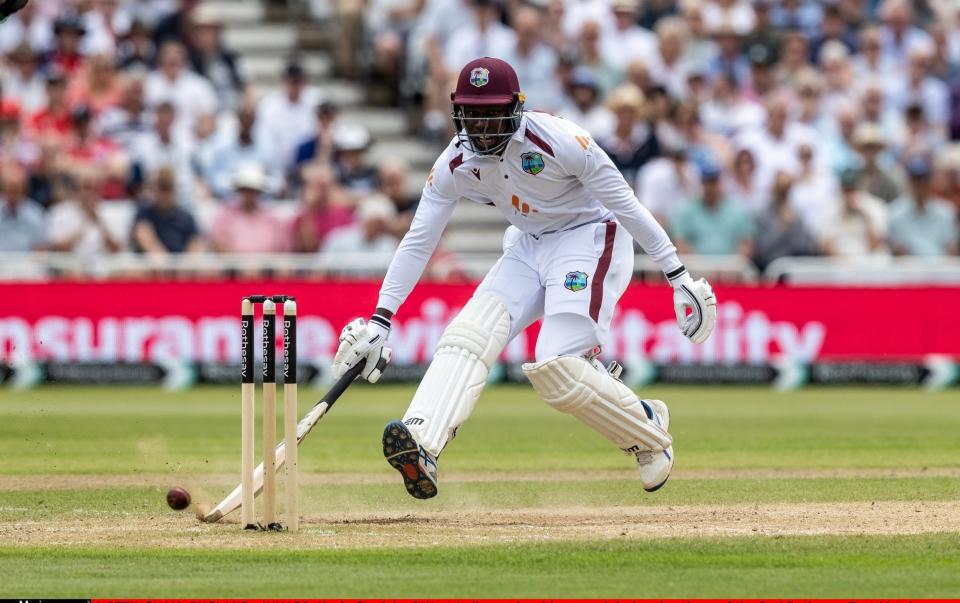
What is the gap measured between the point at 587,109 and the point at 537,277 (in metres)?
10.4

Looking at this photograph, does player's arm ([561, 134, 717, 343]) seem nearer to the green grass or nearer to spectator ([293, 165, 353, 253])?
the green grass

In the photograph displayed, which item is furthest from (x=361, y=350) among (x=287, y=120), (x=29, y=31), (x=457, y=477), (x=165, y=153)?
(x=29, y=31)

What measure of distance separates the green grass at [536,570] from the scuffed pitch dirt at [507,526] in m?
0.27

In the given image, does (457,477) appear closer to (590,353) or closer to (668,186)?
(590,353)

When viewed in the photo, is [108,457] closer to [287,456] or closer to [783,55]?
[287,456]

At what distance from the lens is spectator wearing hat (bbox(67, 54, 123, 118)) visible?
19078 mm

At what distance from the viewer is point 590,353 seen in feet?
29.9

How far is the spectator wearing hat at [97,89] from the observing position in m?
19.1

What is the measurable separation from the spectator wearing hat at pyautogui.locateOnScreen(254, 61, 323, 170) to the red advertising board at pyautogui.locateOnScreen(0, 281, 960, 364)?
2.41m

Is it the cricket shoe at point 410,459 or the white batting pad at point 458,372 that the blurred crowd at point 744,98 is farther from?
the cricket shoe at point 410,459

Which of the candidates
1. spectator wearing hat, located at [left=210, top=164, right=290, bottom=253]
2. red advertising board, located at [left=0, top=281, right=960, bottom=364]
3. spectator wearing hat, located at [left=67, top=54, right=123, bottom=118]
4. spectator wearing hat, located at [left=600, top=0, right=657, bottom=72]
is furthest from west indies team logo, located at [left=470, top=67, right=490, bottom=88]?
spectator wearing hat, located at [left=600, top=0, right=657, bottom=72]

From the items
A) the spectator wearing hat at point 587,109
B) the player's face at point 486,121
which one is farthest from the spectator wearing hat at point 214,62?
the player's face at point 486,121

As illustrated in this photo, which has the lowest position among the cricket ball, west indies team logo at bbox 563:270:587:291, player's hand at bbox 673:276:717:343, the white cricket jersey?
the cricket ball

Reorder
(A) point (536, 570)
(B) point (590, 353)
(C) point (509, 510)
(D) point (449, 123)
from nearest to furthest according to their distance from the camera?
(A) point (536, 570), (B) point (590, 353), (C) point (509, 510), (D) point (449, 123)
